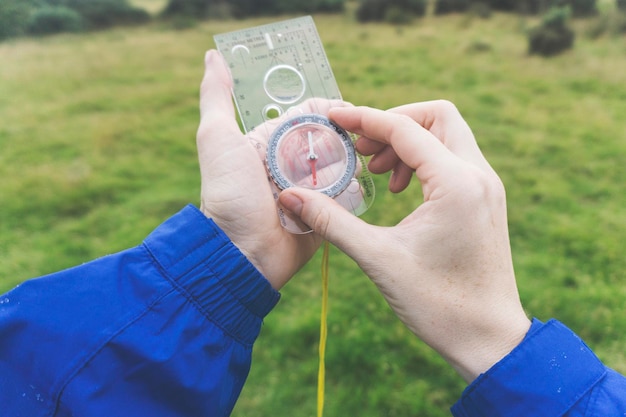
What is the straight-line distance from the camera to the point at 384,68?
6141mm

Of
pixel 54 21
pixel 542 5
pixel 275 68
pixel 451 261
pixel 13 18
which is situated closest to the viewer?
pixel 451 261

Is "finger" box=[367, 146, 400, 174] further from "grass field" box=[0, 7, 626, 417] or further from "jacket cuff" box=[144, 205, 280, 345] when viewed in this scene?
"grass field" box=[0, 7, 626, 417]

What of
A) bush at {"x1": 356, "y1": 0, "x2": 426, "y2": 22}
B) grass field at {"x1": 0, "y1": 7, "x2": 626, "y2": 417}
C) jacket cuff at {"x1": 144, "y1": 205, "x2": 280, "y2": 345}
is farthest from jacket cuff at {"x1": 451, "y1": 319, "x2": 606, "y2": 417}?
bush at {"x1": 356, "y1": 0, "x2": 426, "y2": 22}

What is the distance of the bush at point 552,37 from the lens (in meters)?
6.64

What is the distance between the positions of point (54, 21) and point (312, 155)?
337 inches

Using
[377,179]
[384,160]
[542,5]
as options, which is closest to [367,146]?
[384,160]

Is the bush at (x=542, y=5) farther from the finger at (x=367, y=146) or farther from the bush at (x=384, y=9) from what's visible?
the finger at (x=367, y=146)

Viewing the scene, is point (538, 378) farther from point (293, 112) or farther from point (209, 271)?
point (293, 112)

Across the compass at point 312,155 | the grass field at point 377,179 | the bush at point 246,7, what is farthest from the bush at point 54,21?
the compass at point 312,155

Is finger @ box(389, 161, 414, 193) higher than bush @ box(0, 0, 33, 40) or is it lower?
lower

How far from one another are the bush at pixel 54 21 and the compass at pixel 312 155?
837 centimetres

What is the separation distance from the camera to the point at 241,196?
1410 millimetres

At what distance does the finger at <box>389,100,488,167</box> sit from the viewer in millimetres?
1306

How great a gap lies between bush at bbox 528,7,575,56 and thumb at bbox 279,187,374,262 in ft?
22.1
